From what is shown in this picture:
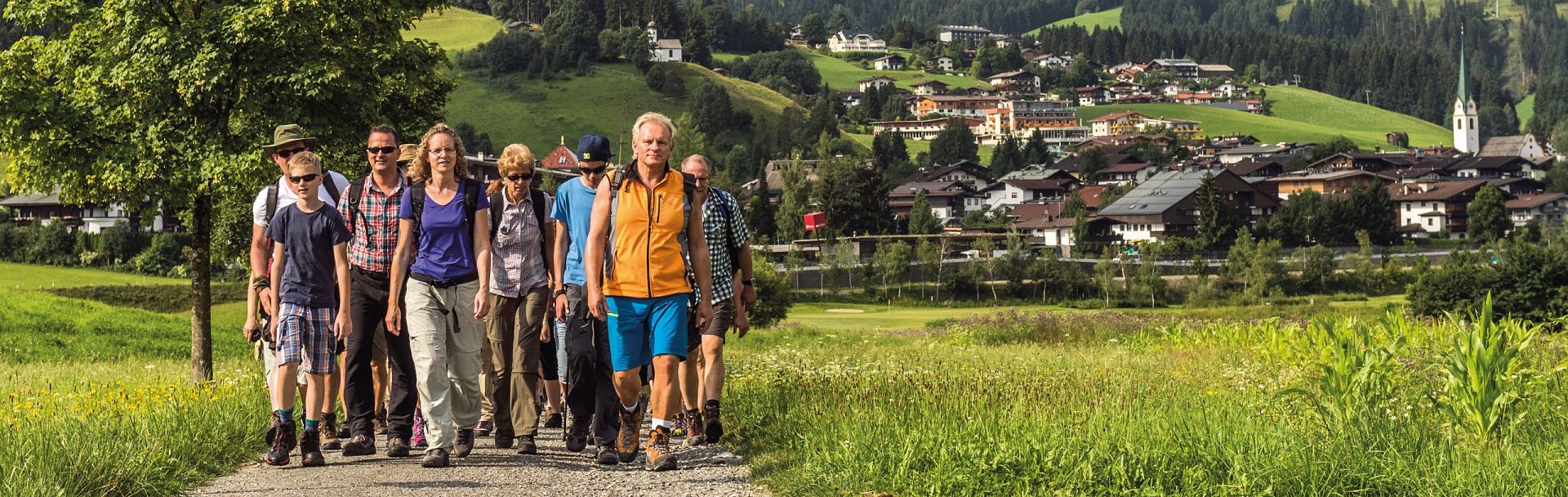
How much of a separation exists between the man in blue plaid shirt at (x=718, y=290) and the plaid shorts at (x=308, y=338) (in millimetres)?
2079

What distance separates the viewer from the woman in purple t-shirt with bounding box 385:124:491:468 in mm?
8797

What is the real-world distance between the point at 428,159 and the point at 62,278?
6716cm

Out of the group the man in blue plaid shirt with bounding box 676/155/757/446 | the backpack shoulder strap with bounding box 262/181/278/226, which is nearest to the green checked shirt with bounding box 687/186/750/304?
the man in blue plaid shirt with bounding box 676/155/757/446

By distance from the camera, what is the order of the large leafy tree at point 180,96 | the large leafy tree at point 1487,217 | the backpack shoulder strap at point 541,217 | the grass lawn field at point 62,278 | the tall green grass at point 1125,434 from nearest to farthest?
the tall green grass at point 1125,434 < the backpack shoulder strap at point 541,217 < the large leafy tree at point 180,96 < the grass lawn field at point 62,278 < the large leafy tree at point 1487,217

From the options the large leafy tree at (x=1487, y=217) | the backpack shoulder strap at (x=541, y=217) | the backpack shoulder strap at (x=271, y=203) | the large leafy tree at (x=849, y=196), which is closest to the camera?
the backpack shoulder strap at (x=271, y=203)

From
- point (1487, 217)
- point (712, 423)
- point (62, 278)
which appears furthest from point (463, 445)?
point (1487, 217)

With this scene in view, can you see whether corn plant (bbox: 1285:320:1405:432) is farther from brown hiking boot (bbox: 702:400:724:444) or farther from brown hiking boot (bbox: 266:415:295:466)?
brown hiking boot (bbox: 266:415:295:466)

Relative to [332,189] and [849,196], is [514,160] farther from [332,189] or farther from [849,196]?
[849,196]

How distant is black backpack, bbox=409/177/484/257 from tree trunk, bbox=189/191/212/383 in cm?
830

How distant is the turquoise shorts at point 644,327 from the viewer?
330 inches

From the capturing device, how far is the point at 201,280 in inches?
661

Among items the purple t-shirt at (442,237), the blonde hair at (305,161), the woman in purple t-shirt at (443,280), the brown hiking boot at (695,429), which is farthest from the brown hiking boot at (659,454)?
the blonde hair at (305,161)

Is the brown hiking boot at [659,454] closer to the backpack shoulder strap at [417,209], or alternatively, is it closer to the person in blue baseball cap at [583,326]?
the person in blue baseball cap at [583,326]

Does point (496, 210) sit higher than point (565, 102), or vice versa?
point (565, 102)
